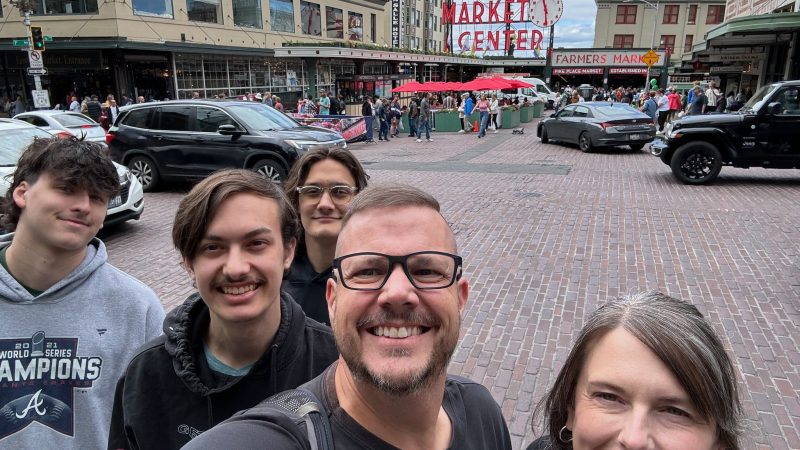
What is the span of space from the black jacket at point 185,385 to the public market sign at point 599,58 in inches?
2152

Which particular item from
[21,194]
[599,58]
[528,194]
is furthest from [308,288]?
[599,58]

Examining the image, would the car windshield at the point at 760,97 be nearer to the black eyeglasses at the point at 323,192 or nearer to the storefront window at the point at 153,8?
the black eyeglasses at the point at 323,192

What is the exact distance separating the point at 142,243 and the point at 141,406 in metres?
7.15

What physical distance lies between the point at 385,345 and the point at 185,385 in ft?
2.56

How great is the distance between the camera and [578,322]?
16.9 feet

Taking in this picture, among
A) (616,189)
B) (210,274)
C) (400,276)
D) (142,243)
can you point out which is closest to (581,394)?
(400,276)

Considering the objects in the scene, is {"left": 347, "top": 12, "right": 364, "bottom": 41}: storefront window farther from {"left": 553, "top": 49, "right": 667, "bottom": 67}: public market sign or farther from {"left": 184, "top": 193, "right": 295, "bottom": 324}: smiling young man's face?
{"left": 184, "top": 193, "right": 295, "bottom": 324}: smiling young man's face

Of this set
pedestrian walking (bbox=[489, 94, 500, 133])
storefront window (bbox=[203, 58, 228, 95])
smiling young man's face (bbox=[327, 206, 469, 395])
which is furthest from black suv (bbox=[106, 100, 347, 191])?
storefront window (bbox=[203, 58, 228, 95])

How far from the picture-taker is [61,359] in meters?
2.06

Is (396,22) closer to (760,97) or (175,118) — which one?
(175,118)

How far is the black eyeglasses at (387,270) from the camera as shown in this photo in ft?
4.43

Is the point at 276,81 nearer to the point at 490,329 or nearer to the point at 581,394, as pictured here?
the point at 490,329

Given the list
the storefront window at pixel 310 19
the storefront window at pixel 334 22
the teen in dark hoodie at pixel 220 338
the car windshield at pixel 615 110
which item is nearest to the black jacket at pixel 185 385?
the teen in dark hoodie at pixel 220 338

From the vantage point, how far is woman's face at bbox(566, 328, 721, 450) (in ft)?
4.42
